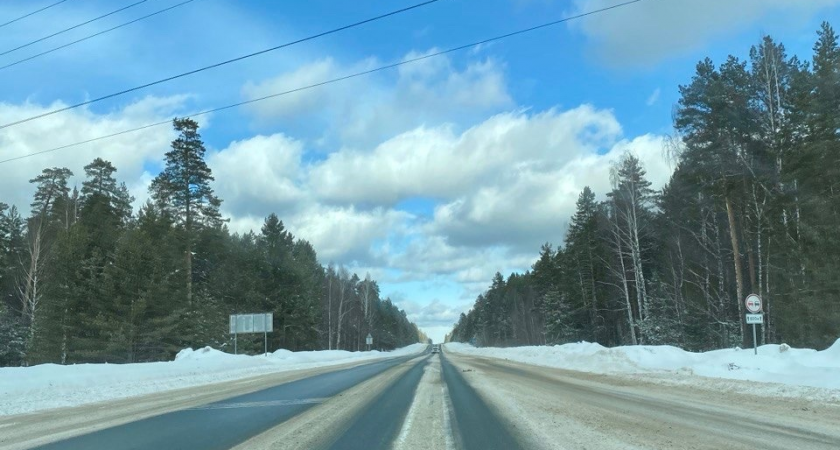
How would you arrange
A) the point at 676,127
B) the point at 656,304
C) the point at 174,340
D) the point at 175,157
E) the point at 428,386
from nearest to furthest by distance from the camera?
the point at 428,386 < the point at 676,127 < the point at 174,340 < the point at 175,157 < the point at 656,304

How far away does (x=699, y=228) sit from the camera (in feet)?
154

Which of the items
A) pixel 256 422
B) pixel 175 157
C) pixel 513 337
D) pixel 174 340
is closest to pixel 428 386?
pixel 256 422

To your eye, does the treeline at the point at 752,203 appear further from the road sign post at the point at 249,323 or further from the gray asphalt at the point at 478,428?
the road sign post at the point at 249,323

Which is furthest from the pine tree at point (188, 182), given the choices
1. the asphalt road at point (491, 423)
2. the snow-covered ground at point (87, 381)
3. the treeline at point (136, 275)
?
the asphalt road at point (491, 423)

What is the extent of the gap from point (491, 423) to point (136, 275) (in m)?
39.8

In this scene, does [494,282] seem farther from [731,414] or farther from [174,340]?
[731,414]

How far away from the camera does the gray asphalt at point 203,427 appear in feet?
27.5

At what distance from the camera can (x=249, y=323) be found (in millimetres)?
43688

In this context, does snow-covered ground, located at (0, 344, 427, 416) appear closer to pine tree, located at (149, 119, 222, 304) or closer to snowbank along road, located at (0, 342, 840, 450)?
snowbank along road, located at (0, 342, 840, 450)

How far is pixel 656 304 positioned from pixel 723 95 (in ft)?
84.7

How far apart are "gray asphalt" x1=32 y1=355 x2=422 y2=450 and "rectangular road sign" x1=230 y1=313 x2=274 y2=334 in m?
29.5

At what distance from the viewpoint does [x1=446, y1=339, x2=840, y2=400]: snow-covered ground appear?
47.3ft

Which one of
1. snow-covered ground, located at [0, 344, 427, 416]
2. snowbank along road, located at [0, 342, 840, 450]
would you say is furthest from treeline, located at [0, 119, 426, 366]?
snowbank along road, located at [0, 342, 840, 450]

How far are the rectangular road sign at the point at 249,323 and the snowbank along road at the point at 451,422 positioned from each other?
28283 mm
